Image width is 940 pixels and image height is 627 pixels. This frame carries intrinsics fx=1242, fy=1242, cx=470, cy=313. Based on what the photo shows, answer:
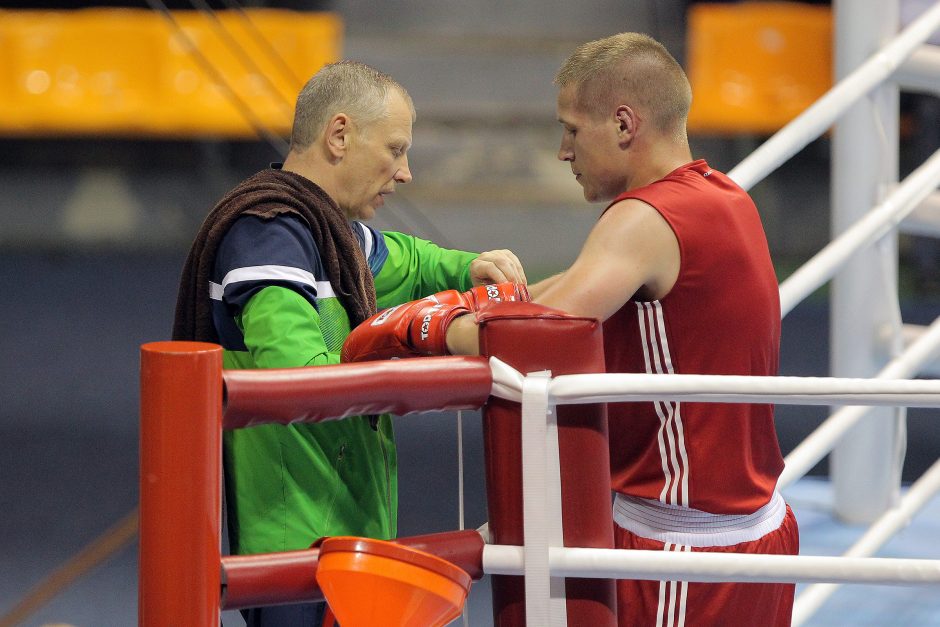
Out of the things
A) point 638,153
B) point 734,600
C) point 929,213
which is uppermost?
point 929,213

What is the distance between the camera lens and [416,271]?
6.04 ft

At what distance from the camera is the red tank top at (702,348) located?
4.71 feet

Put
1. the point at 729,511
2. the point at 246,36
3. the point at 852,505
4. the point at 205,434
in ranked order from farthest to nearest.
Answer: the point at 246,36 < the point at 852,505 < the point at 729,511 < the point at 205,434

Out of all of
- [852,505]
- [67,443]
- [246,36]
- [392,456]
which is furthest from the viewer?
[246,36]

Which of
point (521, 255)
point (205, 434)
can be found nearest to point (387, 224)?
point (521, 255)

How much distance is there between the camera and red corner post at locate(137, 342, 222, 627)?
1040 mm

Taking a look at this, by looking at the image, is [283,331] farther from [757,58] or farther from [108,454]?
[757,58]

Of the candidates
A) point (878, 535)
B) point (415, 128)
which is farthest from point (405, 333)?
point (415, 128)

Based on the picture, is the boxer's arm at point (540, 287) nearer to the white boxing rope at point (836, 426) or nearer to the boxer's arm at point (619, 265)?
the boxer's arm at point (619, 265)

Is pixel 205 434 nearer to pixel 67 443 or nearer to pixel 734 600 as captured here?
pixel 734 600

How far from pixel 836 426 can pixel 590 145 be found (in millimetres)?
1018

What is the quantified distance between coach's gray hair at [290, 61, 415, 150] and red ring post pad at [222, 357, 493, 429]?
0.53 meters

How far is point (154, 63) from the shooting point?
28.2 feet

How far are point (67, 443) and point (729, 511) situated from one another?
332 cm
